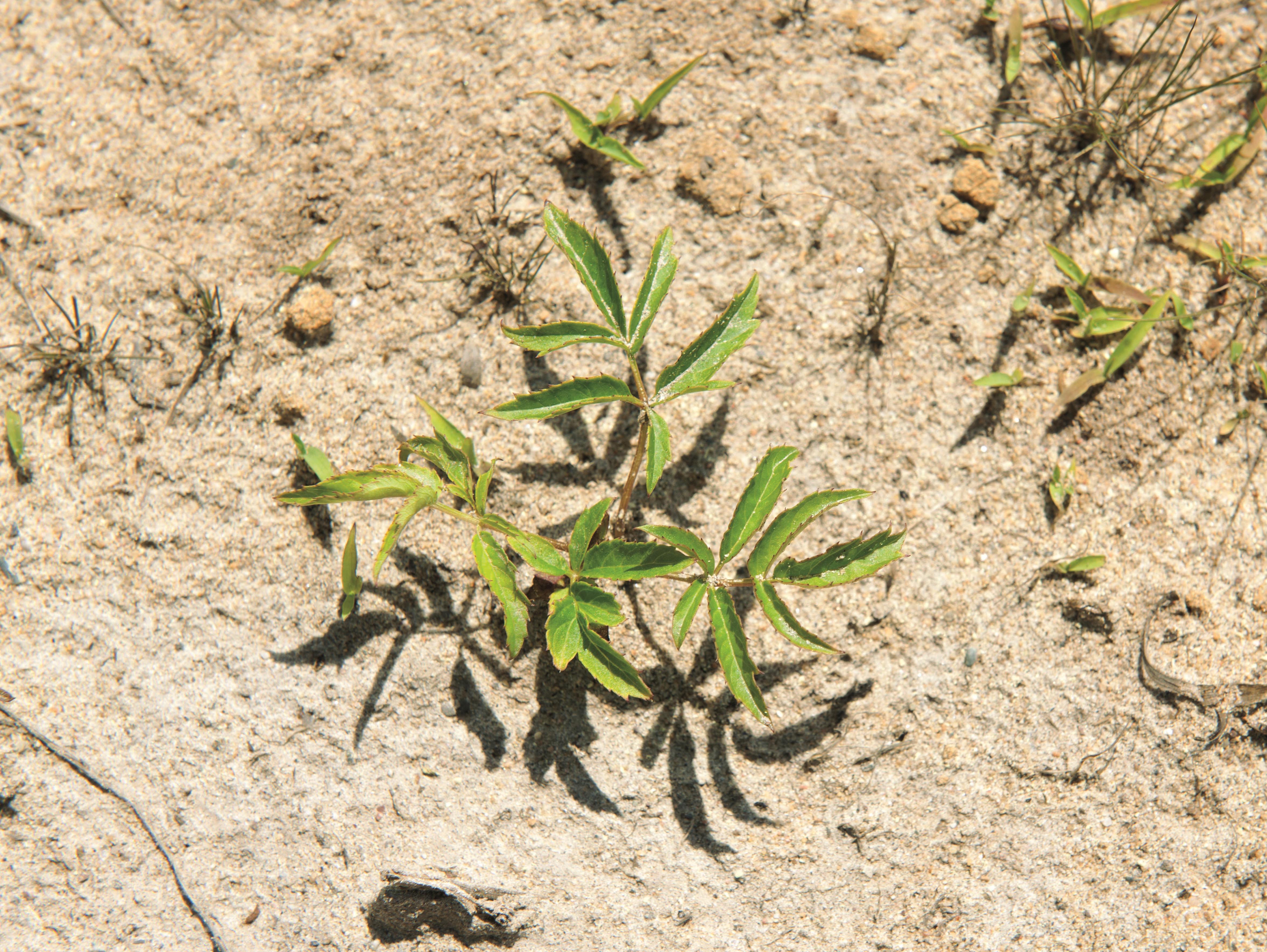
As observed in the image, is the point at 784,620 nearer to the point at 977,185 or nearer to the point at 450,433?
the point at 450,433

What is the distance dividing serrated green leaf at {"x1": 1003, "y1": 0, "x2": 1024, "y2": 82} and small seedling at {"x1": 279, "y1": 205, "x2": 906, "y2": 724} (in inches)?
43.0

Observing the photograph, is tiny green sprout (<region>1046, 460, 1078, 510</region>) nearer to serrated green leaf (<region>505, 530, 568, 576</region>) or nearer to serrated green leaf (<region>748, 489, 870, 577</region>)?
serrated green leaf (<region>748, 489, 870, 577</region>)

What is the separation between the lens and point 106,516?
2066 millimetres

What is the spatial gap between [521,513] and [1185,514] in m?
1.63

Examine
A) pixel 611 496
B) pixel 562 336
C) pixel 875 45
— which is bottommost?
pixel 611 496

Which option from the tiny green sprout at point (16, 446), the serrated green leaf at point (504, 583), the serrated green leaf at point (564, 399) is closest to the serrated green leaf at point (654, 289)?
→ the serrated green leaf at point (564, 399)

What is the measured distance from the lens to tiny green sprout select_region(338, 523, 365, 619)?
1890 millimetres

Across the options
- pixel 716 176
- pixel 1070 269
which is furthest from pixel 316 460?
pixel 1070 269

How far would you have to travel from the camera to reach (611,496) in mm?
2031

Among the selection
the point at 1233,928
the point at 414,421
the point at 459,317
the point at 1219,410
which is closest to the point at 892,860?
the point at 1233,928

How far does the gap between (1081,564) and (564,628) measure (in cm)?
124

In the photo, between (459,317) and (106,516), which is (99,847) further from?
(459,317)

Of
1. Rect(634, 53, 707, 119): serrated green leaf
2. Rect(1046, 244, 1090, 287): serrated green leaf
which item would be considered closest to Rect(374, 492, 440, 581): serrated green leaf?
Rect(634, 53, 707, 119): serrated green leaf

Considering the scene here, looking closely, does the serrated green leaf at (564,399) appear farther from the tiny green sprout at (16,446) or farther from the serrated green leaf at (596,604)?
the tiny green sprout at (16,446)
